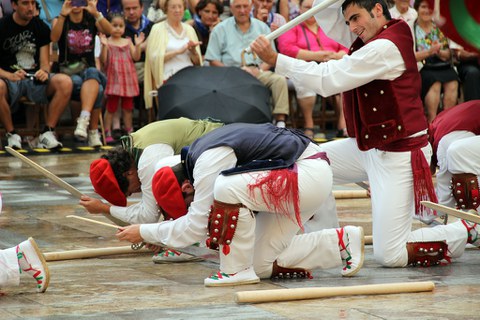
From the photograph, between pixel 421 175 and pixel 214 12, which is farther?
pixel 214 12

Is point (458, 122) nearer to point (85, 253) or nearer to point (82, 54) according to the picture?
point (85, 253)

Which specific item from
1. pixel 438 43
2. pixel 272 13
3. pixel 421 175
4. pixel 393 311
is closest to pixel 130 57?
pixel 272 13

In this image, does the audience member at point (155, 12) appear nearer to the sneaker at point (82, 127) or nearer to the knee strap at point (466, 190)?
the sneaker at point (82, 127)

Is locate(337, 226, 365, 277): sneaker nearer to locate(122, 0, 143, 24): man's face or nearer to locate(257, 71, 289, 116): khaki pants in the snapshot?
locate(257, 71, 289, 116): khaki pants

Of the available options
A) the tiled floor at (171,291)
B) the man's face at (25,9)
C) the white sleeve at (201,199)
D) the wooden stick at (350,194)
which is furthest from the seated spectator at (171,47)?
the white sleeve at (201,199)

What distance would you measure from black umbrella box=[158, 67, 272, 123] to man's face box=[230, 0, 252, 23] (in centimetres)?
106

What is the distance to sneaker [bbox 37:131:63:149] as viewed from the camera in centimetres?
1187

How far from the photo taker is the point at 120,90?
12414 millimetres

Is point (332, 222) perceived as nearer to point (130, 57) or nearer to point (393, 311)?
point (393, 311)

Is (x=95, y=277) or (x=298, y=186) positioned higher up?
(x=298, y=186)

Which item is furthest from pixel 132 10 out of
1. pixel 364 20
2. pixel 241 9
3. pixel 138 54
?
pixel 364 20

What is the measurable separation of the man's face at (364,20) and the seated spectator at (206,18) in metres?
6.66

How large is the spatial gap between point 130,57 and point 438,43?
3.48 m

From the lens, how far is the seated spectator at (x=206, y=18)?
42.1 ft
